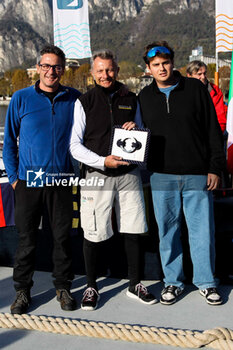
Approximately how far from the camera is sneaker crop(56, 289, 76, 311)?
253cm

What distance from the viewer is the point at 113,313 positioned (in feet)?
8.15

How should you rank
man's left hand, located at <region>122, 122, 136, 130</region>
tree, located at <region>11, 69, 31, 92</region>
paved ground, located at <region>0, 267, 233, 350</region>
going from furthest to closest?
1. tree, located at <region>11, 69, 31, 92</region>
2. man's left hand, located at <region>122, 122, 136, 130</region>
3. paved ground, located at <region>0, 267, 233, 350</region>

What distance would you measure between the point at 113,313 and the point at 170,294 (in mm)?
382

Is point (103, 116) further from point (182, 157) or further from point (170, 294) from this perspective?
point (170, 294)

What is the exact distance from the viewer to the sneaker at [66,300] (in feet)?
8.29

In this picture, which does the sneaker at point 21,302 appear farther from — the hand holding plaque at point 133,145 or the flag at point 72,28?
the flag at point 72,28

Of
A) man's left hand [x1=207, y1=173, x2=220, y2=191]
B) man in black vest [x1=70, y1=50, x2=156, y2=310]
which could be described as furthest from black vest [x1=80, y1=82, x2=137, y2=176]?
man's left hand [x1=207, y1=173, x2=220, y2=191]

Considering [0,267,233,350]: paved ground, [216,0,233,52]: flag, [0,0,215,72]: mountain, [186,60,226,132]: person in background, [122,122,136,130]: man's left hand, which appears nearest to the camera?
[0,267,233,350]: paved ground

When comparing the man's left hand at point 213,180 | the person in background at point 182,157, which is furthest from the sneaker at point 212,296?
the man's left hand at point 213,180

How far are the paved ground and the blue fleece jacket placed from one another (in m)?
0.84

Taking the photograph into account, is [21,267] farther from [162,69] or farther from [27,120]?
[162,69]

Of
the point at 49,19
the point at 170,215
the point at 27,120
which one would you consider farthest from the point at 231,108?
the point at 49,19

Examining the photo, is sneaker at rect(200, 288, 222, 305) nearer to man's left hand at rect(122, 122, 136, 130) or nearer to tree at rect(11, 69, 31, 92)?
man's left hand at rect(122, 122, 136, 130)

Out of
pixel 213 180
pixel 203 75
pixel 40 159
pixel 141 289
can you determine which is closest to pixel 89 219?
pixel 40 159
